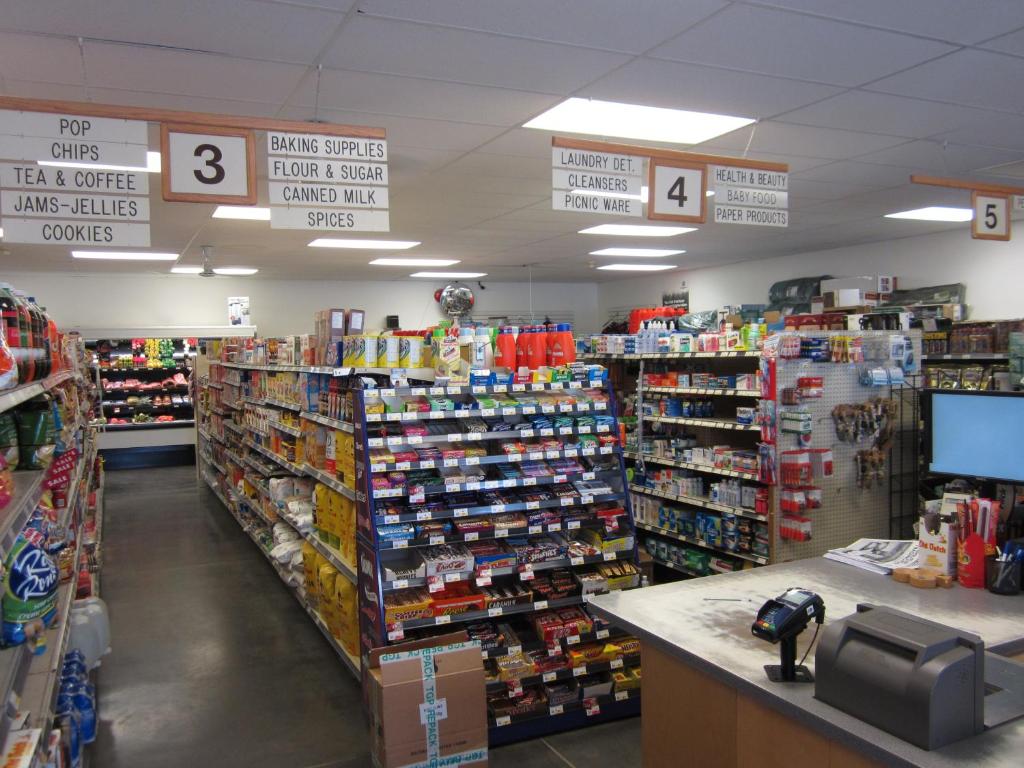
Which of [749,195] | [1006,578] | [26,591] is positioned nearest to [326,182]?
[26,591]

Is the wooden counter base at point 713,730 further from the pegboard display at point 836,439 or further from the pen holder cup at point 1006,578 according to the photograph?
the pegboard display at point 836,439

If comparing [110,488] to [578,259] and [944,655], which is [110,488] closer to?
[578,259]

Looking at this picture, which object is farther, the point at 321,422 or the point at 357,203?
the point at 321,422

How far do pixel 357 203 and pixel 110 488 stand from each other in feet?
33.1

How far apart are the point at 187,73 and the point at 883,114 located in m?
→ 4.10

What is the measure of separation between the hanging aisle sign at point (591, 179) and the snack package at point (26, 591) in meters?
2.82

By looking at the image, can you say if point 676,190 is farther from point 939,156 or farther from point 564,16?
point 939,156

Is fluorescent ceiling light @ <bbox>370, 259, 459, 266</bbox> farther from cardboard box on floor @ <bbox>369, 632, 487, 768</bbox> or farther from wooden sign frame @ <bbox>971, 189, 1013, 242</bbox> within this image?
cardboard box on floor @ <bbox>369, 632, 487, 768</bbox>

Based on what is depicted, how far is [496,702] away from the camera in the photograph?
407 centimetres

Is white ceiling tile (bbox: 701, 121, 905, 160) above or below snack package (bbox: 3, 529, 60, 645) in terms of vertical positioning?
above

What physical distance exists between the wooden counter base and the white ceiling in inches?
103

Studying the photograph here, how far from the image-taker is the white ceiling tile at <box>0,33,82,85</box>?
129 inches

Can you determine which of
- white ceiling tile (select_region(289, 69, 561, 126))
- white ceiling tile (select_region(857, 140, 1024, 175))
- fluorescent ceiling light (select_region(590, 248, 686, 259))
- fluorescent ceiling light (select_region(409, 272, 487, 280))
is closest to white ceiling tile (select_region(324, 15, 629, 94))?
white ceiling tile (select_region(289, 69, 561, 126))

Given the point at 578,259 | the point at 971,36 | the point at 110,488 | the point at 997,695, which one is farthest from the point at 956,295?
the point at 110,488
